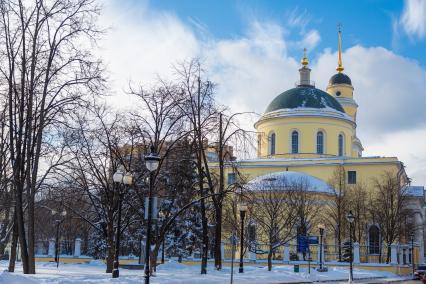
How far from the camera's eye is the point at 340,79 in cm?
8281

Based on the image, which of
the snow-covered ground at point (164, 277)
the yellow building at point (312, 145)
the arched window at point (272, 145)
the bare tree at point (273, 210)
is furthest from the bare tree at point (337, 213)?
the arched window at point (272, 145)

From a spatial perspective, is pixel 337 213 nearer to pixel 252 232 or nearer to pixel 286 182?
pixel 286 182

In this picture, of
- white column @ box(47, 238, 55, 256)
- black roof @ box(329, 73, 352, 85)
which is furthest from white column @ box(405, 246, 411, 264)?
black roof @ box(329, 73, 352, 85)

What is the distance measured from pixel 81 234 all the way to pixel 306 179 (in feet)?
69.1

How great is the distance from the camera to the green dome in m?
66.7

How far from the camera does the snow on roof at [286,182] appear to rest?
49.4 metres

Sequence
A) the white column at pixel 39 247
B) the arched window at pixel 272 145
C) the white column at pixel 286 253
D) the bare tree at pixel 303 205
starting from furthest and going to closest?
1. the arched window at pixel 272 145
2. the white column at pixel 39 247
3. the bare tree at pixel 303 205
4. the white column at pixel 286 253

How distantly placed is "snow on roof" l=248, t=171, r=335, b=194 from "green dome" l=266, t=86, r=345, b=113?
11.8 metres

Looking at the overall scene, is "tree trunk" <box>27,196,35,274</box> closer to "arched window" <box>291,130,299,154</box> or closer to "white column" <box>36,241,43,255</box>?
"white column" <box>36,241,43,255</box>

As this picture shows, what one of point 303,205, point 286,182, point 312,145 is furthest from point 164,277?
point 312,145

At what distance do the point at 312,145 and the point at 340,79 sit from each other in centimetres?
1999

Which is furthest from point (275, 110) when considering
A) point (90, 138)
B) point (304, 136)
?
point (90, 138)

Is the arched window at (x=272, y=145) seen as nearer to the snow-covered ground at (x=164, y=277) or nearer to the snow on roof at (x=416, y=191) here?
the snow on roof at (x=416, y=191)

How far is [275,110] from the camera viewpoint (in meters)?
67.4
